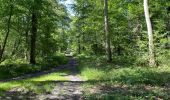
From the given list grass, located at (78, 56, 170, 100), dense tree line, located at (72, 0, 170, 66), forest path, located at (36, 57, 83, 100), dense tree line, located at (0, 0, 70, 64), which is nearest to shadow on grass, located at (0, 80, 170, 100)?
grass, located at (78, 56, 170, 100)

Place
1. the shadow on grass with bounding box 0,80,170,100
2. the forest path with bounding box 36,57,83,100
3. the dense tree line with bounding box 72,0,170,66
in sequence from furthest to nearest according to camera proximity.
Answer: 1. the dense tree line with bounding box 72,0,170,66
2. the forest path with bounding box 36,57,83,100
3. the shadow on grass with bounding box 0,80,170,100

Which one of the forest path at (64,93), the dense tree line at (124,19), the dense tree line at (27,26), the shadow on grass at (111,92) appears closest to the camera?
the shadow on grass at (111,92)

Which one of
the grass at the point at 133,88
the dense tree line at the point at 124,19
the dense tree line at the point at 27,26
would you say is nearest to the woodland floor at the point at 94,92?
the grass at the point at 133,88

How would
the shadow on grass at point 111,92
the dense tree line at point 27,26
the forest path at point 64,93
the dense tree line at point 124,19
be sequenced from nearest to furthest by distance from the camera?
the shadow on grass at point 111,92 → the forest path at point 64,93 → the dense tree line at point 27,26 → the dense tree line at point 124,19

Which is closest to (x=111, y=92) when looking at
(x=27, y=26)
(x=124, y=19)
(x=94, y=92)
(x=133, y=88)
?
(x=94, y=92)

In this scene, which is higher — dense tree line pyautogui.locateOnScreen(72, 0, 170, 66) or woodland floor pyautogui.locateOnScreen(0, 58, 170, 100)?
dense tree line pyautogui.locateOnScreen(72, 0, 170, 66)

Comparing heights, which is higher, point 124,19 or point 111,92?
point 124,19

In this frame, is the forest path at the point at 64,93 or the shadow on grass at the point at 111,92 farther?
the forest path at the point at 64,93

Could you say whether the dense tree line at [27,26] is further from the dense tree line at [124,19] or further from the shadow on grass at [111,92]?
the shadow on grass at [111,92]

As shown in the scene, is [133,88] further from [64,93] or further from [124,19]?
[124,19]

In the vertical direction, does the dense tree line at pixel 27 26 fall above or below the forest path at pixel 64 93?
above

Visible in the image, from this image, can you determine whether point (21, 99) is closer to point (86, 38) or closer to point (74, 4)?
point (74, 4)

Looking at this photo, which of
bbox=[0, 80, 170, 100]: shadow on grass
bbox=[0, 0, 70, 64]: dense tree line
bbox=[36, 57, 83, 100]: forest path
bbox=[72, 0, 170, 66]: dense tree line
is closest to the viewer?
bbox=[0, 80, 170, 100]: shadow on grass

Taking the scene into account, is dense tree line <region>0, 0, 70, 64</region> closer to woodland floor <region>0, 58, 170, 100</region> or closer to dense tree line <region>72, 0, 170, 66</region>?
dense tree line <region>72, 0, 170, 66</region>
